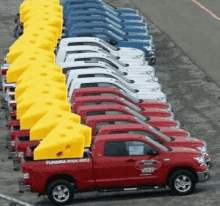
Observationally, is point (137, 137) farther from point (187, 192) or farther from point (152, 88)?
point (152, 88)

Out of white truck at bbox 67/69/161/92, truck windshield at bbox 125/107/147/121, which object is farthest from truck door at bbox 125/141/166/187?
white truck at bbox 67/69/161/92

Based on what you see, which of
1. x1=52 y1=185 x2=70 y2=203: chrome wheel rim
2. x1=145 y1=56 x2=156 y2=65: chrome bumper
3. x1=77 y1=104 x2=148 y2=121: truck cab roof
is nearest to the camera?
x1=52 y1=185 x2=70 y2=203: chrome wheel rim

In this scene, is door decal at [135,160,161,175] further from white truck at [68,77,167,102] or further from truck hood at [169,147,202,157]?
white truck at [68,77,167,102]

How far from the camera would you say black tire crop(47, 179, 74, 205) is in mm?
21625

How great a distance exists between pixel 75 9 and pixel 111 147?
1805cm

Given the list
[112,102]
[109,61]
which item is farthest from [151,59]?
[112,102]

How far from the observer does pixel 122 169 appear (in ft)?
71.9

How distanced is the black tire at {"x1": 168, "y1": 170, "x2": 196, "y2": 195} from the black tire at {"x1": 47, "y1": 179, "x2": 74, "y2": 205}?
263 centimetres

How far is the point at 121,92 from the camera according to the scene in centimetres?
2695

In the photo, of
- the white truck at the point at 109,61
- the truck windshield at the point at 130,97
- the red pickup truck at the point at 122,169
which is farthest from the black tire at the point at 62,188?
the white truck at the point at 109,61

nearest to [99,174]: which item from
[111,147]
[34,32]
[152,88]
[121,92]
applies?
[111,147]

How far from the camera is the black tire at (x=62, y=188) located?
21.6m

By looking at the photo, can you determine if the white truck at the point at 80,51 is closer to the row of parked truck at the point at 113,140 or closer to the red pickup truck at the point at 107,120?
the row of parked truck at the point at 113,140

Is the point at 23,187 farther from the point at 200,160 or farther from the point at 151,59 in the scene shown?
the point at 151,59
